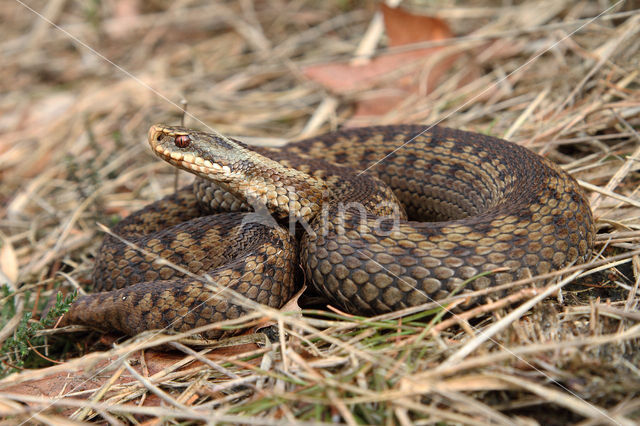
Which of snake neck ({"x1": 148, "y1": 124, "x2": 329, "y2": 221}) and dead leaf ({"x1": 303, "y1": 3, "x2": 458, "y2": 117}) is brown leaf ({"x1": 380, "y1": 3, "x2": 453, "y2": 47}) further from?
snake neck ({"x1": 148, "y1": 124, "x2": 329, "y2": 221})

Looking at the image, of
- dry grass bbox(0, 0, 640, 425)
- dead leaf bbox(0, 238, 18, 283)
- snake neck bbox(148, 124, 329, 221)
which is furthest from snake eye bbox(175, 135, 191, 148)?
dead leaf bbox(0, 238, 18, 283)

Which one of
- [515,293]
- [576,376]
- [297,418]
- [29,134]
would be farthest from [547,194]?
[29,134]

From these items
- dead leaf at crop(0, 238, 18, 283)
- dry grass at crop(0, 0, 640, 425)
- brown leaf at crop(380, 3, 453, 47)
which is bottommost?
dead leaf at crop(0, 238, 18, 283)

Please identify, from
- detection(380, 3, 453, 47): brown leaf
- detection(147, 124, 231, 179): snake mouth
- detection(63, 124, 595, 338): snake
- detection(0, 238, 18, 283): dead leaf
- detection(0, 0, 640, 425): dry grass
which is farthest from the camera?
detection(380, 3, 453, 47): brown leaf

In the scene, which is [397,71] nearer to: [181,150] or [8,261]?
[181,150]

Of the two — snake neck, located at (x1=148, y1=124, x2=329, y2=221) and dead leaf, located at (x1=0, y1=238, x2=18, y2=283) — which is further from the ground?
snake neck, located at (x1=148, y1=124, x2=329, y2=221)

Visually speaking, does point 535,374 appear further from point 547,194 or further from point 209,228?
point 209,228

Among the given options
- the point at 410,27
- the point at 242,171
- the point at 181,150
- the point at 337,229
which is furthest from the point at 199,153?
the point at 410,27
